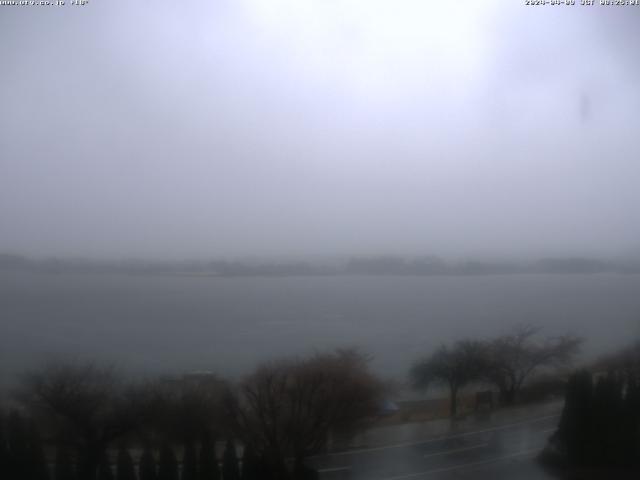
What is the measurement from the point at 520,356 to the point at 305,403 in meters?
1.08

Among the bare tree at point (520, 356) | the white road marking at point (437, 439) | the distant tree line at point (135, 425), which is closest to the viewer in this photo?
the distant tree line at point (135, 425)

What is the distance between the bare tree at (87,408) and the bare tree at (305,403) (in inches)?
19.3

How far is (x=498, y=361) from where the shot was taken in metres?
2.72

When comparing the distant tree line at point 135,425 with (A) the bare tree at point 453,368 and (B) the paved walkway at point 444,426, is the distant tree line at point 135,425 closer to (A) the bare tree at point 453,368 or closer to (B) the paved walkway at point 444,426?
(B) the paved walkway at point 444,426

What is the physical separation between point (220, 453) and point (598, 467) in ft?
6.11

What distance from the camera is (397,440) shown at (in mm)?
2547

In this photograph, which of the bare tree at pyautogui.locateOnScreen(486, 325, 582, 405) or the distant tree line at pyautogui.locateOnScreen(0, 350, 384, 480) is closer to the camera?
the distant tree line at pyautogui.locateOnScreen(0, 350, 384, 480)

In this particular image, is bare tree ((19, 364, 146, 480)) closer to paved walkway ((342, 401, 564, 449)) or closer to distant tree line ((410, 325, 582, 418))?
→ paved walkway ((342, 401, 564, 449))

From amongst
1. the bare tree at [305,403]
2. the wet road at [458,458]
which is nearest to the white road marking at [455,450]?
the wet road at [458,458]

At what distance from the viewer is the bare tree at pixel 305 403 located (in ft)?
7.89

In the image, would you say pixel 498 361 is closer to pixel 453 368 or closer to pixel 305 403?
pixel 453 368

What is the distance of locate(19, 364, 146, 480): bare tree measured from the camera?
2.31 meters

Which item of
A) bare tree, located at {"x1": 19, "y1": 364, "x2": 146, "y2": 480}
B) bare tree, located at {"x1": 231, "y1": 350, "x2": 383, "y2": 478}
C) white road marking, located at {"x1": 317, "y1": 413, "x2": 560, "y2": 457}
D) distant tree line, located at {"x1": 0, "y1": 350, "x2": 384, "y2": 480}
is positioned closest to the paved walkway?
white road marking, located at {"x1": 317, "y1": 413, "x2": 560, "y2": 457}

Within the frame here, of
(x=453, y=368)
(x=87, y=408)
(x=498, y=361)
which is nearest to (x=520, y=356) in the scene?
(x=498, y=361)
